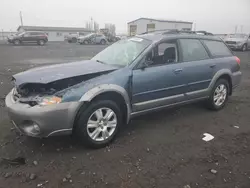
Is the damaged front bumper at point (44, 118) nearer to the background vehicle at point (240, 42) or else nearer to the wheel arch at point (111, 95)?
the wheel arch at point (111, 95)

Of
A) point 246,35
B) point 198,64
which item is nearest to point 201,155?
point 198,64

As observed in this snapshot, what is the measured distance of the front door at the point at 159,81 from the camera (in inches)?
158

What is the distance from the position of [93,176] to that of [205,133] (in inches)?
87.3

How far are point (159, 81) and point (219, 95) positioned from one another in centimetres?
190

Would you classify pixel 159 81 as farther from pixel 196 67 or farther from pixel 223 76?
pixel 223 76

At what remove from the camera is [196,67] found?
15.6 feet

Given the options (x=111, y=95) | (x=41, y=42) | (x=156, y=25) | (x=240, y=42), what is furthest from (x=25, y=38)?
(x=111, y=95)

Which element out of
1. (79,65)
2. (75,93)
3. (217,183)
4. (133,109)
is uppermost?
(79,65)

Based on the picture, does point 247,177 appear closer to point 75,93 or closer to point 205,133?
point 205,133

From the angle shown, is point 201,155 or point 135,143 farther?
point 135,143

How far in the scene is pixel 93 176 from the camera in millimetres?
3035

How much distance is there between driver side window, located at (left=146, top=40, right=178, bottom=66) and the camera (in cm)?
425

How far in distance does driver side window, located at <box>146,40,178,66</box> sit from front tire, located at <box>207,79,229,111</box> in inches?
50.1

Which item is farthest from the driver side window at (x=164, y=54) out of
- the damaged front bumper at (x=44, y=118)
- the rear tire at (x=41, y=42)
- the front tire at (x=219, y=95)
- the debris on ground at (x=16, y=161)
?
the rear tire at (x=41, y=42)
